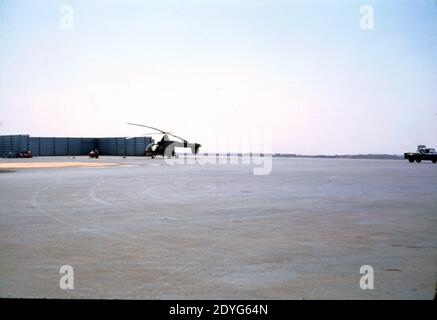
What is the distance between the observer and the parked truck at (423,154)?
49.4 metres

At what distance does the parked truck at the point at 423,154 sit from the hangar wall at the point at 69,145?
51292 millimetres

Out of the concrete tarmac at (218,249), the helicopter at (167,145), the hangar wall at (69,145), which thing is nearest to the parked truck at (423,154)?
the helicopter at (167,145)

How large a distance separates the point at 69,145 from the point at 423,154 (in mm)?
69524

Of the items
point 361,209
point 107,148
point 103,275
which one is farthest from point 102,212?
point 107,148

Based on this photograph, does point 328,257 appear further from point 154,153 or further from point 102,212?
point 154,153

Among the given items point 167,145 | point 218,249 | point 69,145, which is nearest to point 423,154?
point 167,145

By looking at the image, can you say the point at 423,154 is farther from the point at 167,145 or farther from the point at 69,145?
the point at 69,145

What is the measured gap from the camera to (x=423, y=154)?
51.2 m

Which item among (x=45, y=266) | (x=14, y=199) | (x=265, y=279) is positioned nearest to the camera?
(x=265, y=279)

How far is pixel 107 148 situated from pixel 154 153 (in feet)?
135

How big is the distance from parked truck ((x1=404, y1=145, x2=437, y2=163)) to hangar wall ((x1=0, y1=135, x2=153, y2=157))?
168ft

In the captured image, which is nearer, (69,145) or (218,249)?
(218,249)
